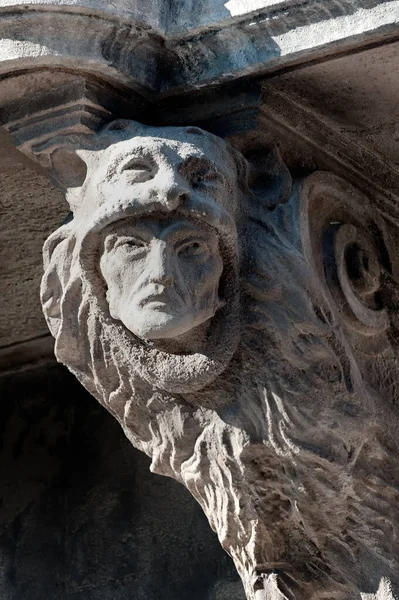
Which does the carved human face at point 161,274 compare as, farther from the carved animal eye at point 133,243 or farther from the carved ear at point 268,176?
the carved ear at point 268,176

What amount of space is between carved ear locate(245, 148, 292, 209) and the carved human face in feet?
0.50

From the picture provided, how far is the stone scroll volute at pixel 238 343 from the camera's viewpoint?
259 centimetres

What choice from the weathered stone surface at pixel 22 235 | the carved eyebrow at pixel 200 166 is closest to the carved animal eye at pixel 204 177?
the carved eyebrow at pixel 200 166

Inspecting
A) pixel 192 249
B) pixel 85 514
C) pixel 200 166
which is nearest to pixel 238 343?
pixel 192 249

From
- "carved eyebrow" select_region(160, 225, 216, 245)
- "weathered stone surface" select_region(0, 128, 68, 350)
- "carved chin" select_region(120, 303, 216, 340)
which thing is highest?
"carved eyebrow" select_region(160, 225, 216, 245)

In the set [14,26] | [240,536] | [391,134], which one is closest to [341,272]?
[391,134]

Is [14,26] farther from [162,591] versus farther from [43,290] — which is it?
[162,591]

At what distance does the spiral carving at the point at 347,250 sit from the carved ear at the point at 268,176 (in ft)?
0.12

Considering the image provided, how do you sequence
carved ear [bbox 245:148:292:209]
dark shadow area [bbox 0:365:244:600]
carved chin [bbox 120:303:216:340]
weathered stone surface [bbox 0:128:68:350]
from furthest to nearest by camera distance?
dark shadow area [bbox 0:365:244:600] < weathered stone surface [bbox 0:128:68:350] < carved ear [bbox 245:148:292:209] < carved chin [bbox 120:303:216:340]

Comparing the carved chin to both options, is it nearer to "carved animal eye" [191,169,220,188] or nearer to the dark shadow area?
"carved animal eye" [191,169,220,188]

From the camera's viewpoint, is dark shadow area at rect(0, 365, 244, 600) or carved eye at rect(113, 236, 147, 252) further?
dark shadow area at rect(0, 365, 244, 600)

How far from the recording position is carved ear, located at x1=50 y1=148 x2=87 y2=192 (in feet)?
8.90

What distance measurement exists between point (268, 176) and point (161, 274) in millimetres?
291

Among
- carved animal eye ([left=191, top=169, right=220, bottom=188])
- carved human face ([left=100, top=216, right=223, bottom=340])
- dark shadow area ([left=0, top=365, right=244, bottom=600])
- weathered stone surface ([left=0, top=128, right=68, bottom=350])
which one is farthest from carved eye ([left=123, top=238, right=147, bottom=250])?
dark shadow area ([left=0, top=365, right=244, bottom=600])
